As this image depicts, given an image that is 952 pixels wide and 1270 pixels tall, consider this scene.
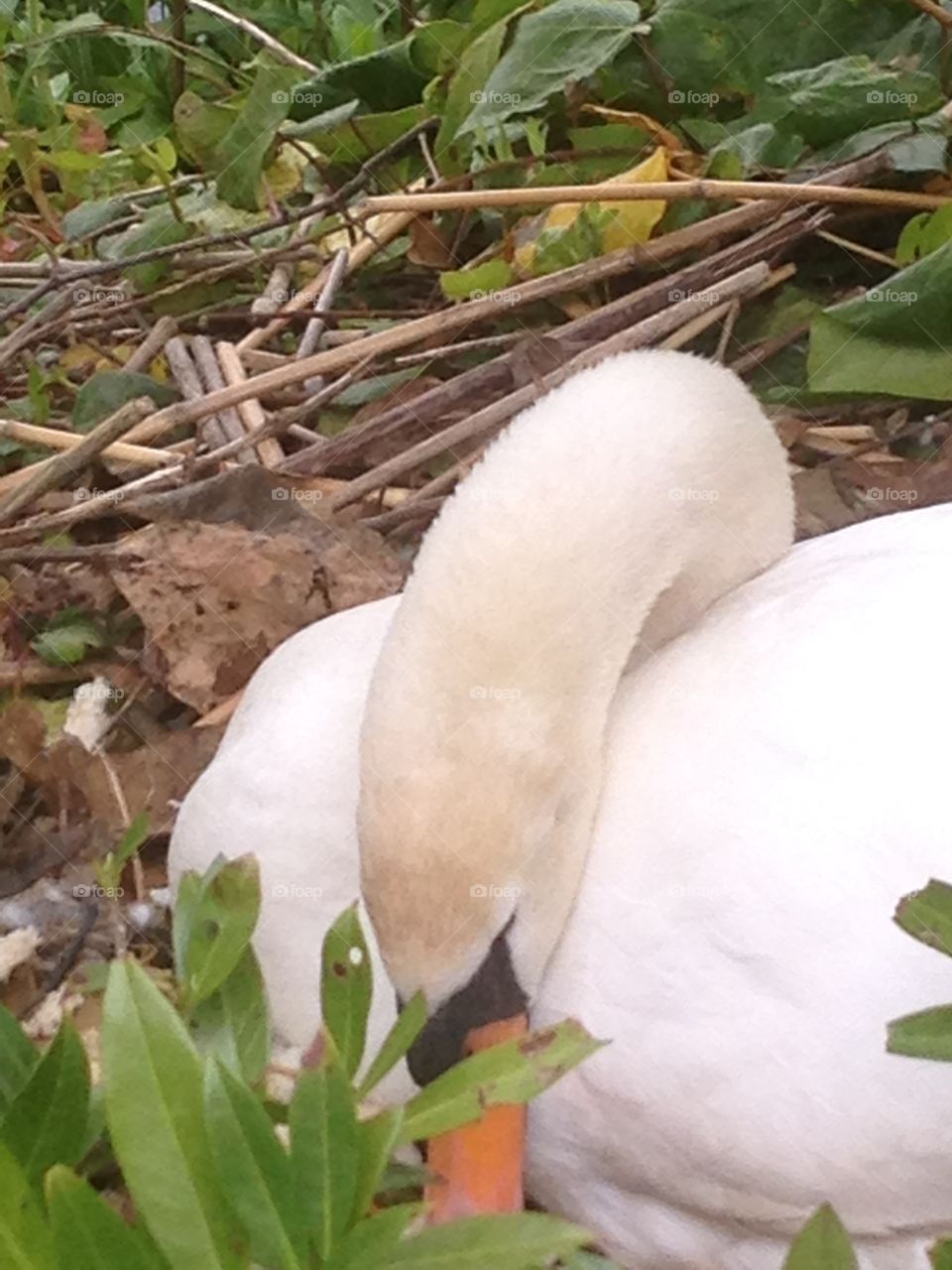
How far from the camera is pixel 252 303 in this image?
198 centimetres

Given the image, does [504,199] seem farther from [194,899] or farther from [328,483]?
[194,899]

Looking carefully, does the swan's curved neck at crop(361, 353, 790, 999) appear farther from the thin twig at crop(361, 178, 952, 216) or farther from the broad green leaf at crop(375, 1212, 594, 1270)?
the thin twig at crop(361, 178, 952, 216)

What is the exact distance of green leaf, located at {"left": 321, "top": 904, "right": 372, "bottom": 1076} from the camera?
0.81 meters

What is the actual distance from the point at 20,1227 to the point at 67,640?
0.99 m

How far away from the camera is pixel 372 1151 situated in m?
0.66

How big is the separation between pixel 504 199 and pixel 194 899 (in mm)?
976

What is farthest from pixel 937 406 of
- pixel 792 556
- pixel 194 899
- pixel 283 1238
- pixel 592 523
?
pixel 283 1238

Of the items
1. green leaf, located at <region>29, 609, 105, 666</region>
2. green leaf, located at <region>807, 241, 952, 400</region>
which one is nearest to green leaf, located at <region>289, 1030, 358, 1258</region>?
green leaf, located at <region>29, 609, 105, 666</region>

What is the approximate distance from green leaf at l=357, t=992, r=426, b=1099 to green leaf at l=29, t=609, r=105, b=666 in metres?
0.87

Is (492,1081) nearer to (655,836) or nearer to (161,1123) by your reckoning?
(161,1123)

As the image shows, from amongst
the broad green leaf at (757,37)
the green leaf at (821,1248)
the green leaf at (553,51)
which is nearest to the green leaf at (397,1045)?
the green leaf at (821,1248)

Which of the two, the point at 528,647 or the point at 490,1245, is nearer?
the point at 490,1245

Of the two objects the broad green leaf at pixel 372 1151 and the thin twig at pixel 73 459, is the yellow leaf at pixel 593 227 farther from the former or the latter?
the broad green leaf at pixel 372 1151

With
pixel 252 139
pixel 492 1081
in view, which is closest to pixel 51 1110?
pixel 492 1081
